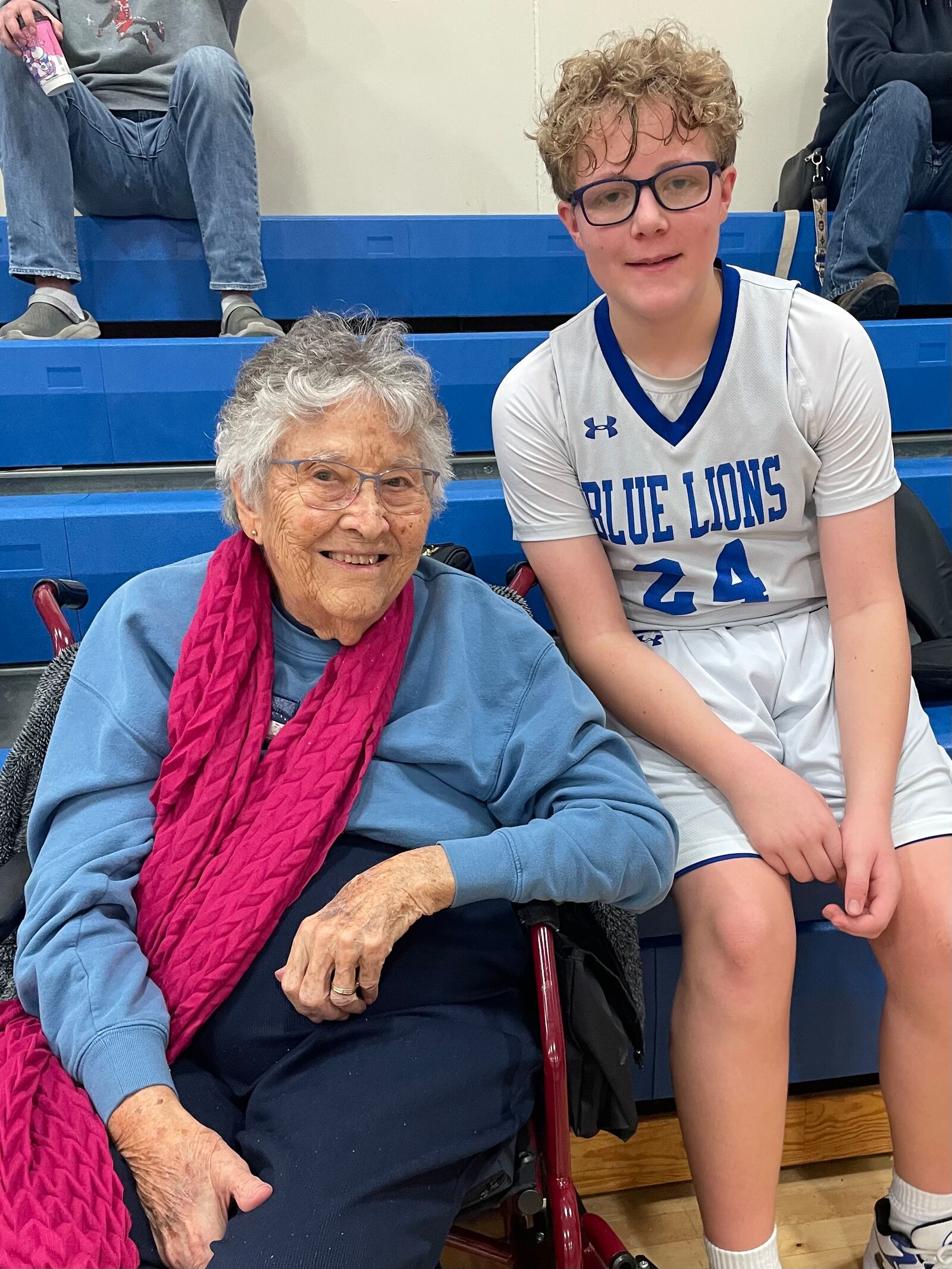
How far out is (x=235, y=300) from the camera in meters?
2.43

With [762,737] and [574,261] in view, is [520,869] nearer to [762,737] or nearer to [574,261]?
[762,737]

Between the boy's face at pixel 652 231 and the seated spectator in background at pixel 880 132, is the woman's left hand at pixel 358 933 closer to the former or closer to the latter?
the boy's face at pixel 652 231

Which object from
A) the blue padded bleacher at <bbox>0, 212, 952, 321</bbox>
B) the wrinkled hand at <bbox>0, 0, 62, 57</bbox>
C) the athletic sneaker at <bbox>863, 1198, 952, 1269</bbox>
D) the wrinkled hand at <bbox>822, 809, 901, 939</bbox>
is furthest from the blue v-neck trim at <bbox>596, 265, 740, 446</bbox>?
the wrinkled hand at <bbox>0, 0, 62, 57</bbox>

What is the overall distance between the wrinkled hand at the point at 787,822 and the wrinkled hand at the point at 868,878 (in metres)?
0.02

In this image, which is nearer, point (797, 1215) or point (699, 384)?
point (699, 384)

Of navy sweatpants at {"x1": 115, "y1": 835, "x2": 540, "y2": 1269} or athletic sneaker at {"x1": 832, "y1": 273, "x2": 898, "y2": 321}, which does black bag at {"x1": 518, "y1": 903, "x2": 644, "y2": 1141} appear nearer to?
navy sweatpants at {"x1": 115, "y1": 835, "x2": 540, "y2": 1269}

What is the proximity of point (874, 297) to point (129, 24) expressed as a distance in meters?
2.07

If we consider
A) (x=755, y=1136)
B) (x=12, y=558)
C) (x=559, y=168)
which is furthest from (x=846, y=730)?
(x=12, y=558)

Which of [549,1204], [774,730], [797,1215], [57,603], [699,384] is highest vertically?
[699,384]

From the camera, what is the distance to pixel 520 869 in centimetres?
103

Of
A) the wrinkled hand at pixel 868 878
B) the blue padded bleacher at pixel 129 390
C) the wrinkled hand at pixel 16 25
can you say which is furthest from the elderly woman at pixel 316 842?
the wrinkled hand at pixel 16 25

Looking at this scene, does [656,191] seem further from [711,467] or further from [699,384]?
[711,467]

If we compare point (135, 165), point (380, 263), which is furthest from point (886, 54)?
point (135, 165)

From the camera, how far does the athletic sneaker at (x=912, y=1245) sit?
1186mm
